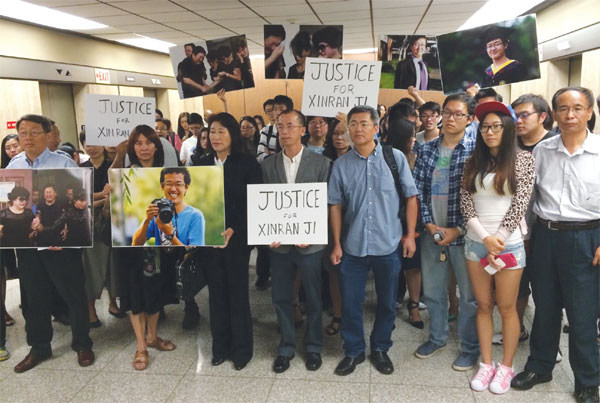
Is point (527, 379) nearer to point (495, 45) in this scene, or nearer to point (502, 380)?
point (502, 380)

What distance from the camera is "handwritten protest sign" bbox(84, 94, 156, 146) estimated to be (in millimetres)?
3199

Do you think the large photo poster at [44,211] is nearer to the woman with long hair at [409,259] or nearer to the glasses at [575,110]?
the woman with long hair at [409,259]

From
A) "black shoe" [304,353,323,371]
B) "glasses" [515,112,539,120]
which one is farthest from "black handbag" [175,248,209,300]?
"glasses" [515,112,539,120]

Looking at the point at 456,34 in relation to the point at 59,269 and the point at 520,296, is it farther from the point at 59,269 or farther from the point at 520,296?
the point at 59,269

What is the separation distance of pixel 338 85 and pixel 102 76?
6.83m

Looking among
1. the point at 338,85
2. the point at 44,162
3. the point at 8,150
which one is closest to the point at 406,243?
the point at 338,85

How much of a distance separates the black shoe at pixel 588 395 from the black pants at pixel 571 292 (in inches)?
0.9

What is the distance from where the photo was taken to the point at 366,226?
104 inches

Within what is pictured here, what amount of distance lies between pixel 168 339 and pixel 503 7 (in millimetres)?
6858

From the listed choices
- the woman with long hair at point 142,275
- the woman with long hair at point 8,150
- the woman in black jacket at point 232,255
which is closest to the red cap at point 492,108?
the woman in black jacket at point 232,255

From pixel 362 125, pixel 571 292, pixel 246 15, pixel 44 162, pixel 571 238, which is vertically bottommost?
pixel 571 292

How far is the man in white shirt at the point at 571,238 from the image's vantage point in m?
2.28

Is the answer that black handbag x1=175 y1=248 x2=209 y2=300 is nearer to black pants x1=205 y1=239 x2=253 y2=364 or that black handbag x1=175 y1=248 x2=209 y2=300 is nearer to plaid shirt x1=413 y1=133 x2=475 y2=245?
black pants x1=205 y1=239 x2=253 y2=364

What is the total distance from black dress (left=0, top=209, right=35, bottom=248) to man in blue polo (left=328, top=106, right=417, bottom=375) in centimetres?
185
